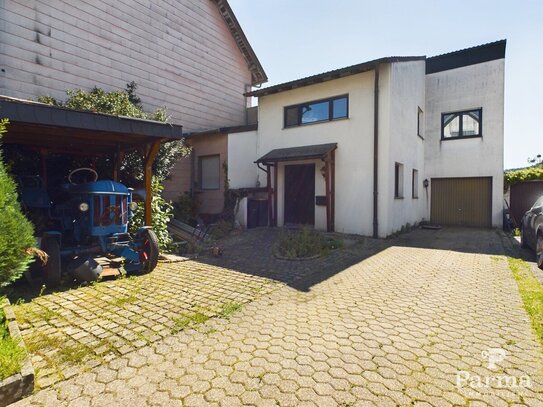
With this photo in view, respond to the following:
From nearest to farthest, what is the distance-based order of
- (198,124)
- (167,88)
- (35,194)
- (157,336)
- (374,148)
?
(157,336) < (35,194) < (374,148) < (167,88) < (198,124)

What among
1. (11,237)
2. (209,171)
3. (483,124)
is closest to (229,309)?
(11,237)

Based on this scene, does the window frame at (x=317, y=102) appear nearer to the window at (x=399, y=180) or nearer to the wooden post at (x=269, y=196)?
the wooden post at (x=269, y=196)

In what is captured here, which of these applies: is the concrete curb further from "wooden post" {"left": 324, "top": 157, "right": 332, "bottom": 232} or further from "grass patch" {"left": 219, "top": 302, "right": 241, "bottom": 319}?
"wooden post" {"left": 324, "top": 157, "right": 332, "bottom": 232}

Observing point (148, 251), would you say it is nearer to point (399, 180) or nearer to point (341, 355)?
point (341, 355)

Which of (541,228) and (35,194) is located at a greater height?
(35,194)

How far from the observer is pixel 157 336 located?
3.39 meters

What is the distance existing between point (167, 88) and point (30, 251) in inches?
443

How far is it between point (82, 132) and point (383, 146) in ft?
Answer: 27.5

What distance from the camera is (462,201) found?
47.4 ft

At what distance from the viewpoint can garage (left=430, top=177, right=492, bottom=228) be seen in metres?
14.0

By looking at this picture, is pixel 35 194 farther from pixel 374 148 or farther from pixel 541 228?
pixel 541 228

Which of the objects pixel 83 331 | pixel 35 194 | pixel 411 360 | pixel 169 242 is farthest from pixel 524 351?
pixel 35 194

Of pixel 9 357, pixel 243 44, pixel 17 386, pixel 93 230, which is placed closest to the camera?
pixel 17 386

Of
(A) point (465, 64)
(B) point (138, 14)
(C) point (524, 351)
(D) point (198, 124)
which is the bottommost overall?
(C) point (524, 351)
